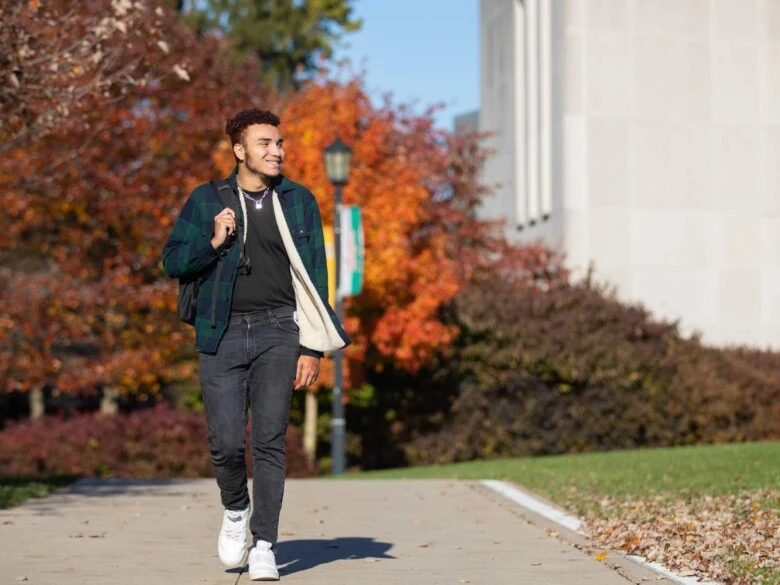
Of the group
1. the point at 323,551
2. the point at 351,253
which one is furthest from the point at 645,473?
the point at 351,253

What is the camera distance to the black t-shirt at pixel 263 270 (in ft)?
22.9

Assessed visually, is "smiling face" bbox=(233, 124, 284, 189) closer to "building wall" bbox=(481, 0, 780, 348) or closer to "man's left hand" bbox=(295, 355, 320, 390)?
"man's left hand" bbox=(295, 355, 320, 390)

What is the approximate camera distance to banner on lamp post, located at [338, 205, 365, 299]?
20.8 metres

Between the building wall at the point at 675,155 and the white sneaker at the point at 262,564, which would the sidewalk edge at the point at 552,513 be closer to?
the white sneaker at the point at 262,564

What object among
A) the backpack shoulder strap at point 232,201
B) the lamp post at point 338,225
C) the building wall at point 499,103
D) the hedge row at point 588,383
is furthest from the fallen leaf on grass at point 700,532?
the building wall at point 499,103

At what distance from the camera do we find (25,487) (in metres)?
12.0

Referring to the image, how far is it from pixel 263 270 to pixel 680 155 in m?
22.4

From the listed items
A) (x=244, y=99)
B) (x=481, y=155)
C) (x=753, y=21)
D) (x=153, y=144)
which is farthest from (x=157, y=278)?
(x=753, y=21)

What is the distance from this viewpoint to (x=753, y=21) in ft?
94.8

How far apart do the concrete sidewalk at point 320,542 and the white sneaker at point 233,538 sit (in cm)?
11

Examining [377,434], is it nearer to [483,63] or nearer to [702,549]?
[483,63]

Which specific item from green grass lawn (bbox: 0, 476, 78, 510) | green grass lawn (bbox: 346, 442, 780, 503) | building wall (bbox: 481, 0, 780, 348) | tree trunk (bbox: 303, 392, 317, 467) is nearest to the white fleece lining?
green grass lawn (bbox: 0, 476, 78, 510)

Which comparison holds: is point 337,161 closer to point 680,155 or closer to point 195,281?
point 680,155

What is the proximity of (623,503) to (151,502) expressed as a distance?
141 inches
